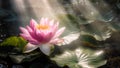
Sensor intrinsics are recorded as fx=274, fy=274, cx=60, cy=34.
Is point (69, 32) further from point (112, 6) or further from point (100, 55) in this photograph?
point (112, 6)

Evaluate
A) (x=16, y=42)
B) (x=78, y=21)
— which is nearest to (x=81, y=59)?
(x=16, y=42)

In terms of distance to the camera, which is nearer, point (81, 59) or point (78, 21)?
point (81, 59)

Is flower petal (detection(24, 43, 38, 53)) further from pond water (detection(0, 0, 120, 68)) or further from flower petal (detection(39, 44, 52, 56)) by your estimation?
pond water (detection(0, 0, 120, 68))

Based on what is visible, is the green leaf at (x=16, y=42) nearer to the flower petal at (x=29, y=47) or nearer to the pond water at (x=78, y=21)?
the flower petal at (x=29, y=47)

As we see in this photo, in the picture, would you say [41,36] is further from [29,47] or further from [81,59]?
[81,59]

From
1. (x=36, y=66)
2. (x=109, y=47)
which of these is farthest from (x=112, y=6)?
(x=36, y=66)

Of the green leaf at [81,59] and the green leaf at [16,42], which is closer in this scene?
the green leaf at [81,59]

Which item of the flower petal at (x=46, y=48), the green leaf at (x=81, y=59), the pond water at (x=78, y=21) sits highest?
the pond water at (x=78, y=21)

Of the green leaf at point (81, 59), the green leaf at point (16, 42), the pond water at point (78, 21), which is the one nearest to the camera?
the green leaf at point (81, 59)

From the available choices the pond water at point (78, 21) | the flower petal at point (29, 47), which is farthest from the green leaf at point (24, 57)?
the pond water at point (78, 21)
